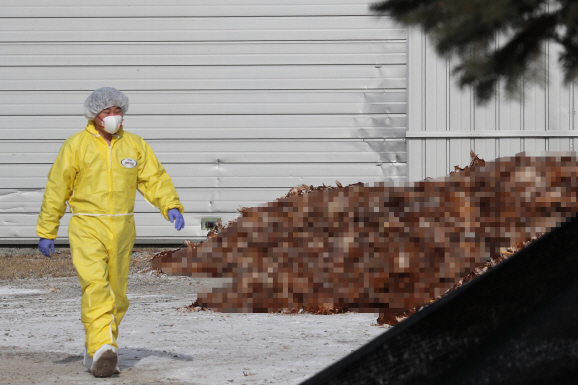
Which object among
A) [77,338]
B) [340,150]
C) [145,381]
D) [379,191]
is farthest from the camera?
[340,150]

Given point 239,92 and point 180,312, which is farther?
point 239,92

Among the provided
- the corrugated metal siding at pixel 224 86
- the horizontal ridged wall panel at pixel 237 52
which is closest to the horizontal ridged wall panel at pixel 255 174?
the corrugated metal siding at pixel 224 86

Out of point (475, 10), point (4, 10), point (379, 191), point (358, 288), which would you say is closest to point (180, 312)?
point (358, 288)

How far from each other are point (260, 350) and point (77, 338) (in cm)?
137

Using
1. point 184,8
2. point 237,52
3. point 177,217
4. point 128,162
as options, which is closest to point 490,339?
point 177,217

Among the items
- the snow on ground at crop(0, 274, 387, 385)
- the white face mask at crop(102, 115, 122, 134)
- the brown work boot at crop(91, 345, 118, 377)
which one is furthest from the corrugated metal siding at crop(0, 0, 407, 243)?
the brown work boot at crop(91, 345, 118, 377)

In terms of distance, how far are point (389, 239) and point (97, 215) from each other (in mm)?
2467

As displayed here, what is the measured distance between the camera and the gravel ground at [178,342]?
3975 millimetres

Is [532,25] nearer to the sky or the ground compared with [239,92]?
nearer to the ground

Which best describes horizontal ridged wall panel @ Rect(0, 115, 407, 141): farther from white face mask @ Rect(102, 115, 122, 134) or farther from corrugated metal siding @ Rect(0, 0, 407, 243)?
white face mask @ Rect(102, 115, 122, 134)

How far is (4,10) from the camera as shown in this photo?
9852 mm

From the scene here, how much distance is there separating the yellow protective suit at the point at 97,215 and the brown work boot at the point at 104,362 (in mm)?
114

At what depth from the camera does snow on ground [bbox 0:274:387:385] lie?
3.97 m

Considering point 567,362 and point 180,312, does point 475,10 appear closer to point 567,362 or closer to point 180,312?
point 567,362
